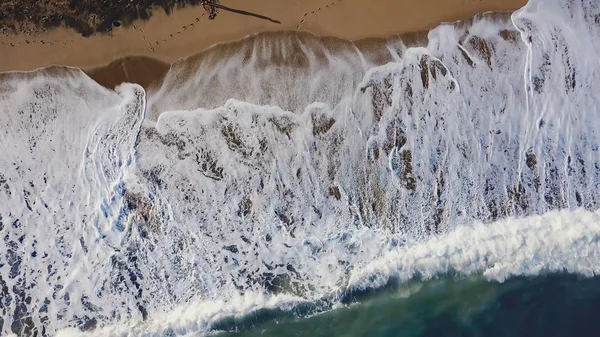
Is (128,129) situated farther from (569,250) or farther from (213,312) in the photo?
(569,250)

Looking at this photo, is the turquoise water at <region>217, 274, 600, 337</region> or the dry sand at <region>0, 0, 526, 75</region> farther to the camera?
the turquoise water at <region>217, 274, 600, 337</region>

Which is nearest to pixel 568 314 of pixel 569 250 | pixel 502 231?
pixel 569 250

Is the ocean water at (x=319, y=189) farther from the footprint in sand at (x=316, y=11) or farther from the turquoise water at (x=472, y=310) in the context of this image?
the footprint in sand at (x=316, y=11)

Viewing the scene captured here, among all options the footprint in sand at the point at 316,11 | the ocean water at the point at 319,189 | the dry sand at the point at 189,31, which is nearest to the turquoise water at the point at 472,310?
the ocean water at the point at 319,189

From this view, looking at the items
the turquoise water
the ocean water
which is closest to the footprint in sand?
the ocean water

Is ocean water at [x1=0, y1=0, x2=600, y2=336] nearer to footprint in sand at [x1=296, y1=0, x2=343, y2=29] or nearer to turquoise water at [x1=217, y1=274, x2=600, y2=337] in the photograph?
turquoise water at [x1=217, y1=274, x2=600, y2=337]

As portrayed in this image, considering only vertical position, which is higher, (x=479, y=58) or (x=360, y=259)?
(x=479, y=58)

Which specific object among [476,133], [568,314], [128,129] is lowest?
[568,314]
